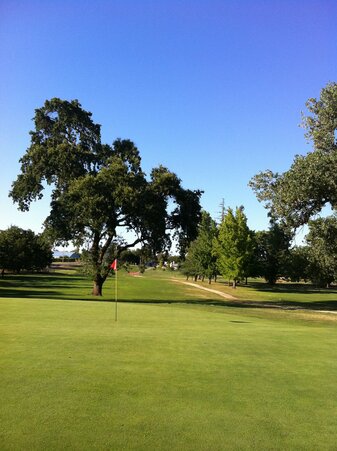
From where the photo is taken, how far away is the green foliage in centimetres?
7362

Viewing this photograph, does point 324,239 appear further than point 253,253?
No

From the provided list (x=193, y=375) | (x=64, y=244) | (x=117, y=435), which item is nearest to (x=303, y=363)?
(x=193, y=375)

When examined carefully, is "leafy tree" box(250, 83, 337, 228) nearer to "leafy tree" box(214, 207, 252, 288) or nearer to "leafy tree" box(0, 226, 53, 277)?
"leafy tree" box(214, 207, 252, 288)

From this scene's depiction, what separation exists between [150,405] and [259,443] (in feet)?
5.20

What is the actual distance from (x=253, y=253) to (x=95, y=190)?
3717cm

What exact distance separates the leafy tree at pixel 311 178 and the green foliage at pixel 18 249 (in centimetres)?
4980

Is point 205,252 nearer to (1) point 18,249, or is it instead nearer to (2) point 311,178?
(1) point 18,249

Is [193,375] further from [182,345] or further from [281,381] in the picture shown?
[182,345]

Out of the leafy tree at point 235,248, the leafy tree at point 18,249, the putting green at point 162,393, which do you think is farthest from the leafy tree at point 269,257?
the putting green at point 162,393

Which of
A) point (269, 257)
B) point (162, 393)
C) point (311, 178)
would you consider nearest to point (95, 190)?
point (311, 178)

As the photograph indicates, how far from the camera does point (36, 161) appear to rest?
1437 inches

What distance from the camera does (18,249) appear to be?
77.1 metres

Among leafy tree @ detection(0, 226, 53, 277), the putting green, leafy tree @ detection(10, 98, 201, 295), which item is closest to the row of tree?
leafy tree @ detection(10, 98, 201, 295)

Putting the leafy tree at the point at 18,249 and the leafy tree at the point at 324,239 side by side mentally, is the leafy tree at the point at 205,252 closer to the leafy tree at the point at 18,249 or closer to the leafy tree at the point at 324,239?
the leafy tree at the point at 18,249
